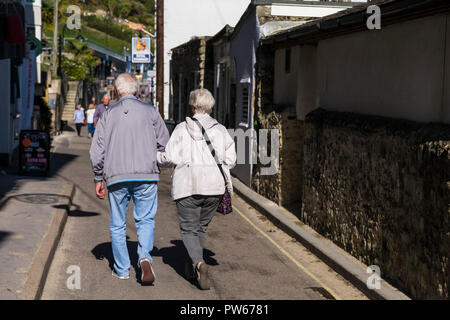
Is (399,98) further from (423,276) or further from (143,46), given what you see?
(143,46)

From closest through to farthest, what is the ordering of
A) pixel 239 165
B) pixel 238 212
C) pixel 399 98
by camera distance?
pixel 399 98, pixel 238 212, pixel 239 165

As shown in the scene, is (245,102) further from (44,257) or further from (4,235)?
(44,257)

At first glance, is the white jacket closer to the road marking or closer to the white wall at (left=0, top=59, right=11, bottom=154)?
the road marking

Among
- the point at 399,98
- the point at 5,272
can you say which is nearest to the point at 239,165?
the point at 399,98

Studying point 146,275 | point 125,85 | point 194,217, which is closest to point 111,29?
point 125,85

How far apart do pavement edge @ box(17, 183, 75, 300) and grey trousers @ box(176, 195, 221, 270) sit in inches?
56.4

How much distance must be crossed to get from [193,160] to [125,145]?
669mm

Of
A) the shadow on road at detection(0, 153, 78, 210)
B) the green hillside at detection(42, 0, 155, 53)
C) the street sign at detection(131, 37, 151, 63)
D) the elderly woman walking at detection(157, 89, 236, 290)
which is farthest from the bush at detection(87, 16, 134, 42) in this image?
the elderly woman walking at detection(157, 89, 236, 290)

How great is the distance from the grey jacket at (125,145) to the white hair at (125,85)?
0.11 metres

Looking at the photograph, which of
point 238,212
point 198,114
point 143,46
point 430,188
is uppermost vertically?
point 143,46

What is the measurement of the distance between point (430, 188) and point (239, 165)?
10.2 metres
